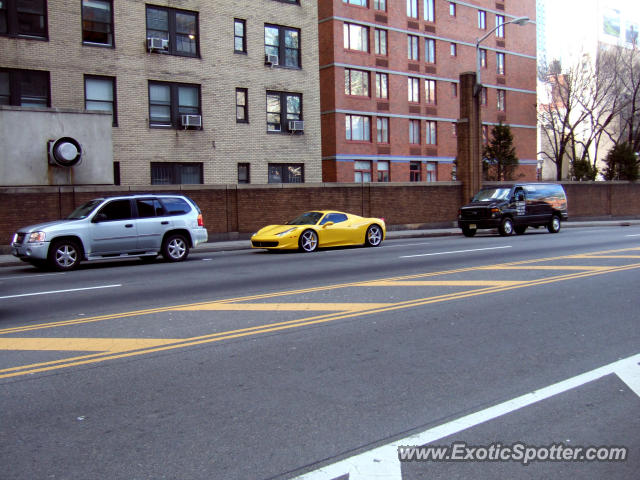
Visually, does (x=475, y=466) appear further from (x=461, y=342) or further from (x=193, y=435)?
(x=461, y=342)

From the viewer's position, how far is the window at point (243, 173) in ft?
96.8

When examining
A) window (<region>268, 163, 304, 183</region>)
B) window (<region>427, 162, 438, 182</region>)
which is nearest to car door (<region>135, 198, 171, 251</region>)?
window (<region>268, 163, 304, 183</region>)

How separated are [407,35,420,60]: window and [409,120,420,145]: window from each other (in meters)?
4.68

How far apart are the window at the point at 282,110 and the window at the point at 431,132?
18.5 m

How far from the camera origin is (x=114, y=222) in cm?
1543

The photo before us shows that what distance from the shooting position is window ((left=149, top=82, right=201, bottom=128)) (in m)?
26.7

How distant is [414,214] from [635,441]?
87.0ft

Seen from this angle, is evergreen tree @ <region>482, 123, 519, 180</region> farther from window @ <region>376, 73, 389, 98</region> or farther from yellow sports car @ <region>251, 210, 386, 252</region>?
yellow sports car @ <region>251, 210, 386, 252</region>

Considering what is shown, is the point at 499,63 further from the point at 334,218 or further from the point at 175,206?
the point at 175,206

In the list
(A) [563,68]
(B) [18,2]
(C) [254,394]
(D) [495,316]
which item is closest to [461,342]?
(D) [495,316]

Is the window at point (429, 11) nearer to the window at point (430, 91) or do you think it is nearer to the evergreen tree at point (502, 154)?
the window at point (430, 91)

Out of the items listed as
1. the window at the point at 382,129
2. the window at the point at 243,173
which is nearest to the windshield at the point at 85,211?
the window at the point at 243,173

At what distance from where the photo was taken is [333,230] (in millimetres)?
18844

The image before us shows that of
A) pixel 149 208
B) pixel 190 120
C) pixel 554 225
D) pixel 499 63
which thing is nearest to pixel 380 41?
pixel 499 63
